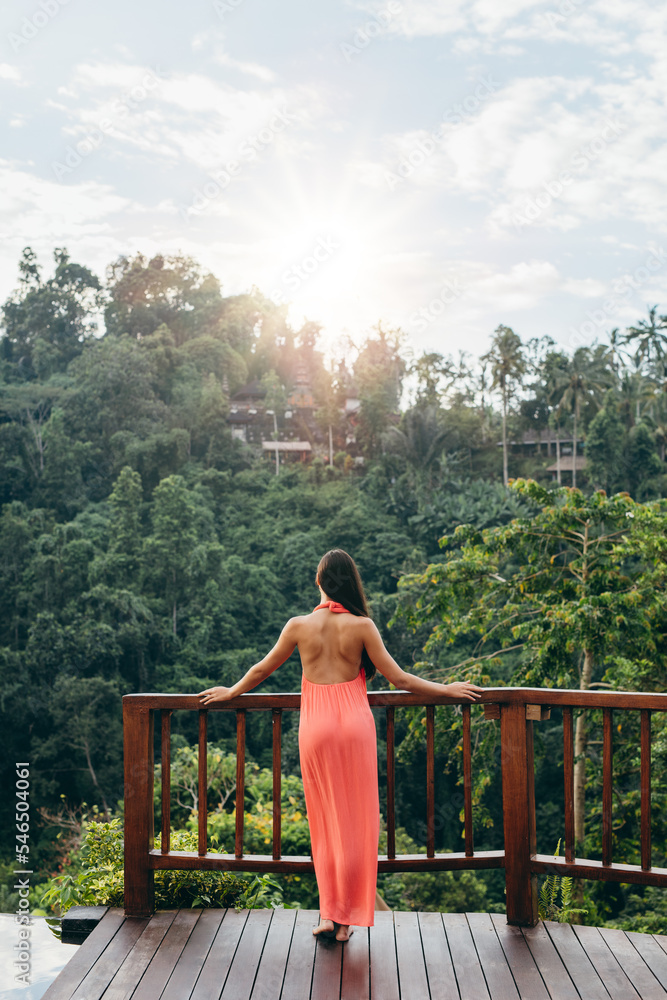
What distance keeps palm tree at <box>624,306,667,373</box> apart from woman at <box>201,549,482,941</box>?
1240 inches

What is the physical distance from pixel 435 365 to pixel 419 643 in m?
16.0

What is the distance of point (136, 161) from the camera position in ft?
105

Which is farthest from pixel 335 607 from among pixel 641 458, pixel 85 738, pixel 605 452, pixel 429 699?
pixel 641 458

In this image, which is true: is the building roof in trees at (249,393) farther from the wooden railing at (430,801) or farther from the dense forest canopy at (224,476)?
the wooden railing at (430,801)

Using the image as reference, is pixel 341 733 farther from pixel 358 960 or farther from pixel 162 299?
pixel 162 299

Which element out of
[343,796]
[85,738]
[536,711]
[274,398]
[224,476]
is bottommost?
[85,738]

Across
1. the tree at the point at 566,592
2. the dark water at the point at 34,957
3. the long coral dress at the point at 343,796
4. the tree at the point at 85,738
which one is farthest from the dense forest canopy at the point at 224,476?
the long coral dress at the point at 343,796

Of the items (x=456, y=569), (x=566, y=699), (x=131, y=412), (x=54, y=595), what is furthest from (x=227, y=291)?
(x=566, y=699)

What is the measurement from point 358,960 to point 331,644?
87 centimetres

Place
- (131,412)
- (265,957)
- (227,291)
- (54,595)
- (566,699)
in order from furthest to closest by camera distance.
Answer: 1. (227,291)
2. (131,412)
3. (54,595)
4. (566,699)
5. (265,957)

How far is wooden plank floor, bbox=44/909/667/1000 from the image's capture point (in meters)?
1.91

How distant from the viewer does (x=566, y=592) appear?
26.0ft

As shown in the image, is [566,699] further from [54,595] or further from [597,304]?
[597,304]

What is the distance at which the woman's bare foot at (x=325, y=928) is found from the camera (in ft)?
7.14
